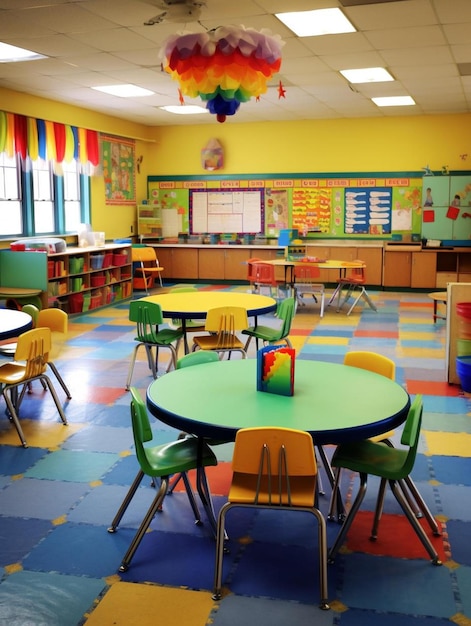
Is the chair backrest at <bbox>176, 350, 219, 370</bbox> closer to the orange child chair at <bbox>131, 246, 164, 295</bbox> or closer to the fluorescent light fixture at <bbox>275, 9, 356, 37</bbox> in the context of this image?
the fluorescent light fixture at <bbox>275, 9, 356, 37</bbox>

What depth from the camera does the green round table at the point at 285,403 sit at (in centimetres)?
303

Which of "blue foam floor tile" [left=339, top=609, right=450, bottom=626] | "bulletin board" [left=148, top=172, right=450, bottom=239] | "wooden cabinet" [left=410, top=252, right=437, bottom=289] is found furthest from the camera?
"bulletin board" [left=148, top=172, right=450, bottom=239]

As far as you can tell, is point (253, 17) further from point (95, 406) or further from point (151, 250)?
point (151, 250)

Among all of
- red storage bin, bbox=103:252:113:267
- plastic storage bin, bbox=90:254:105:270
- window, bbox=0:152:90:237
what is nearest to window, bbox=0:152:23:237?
window, bbox=0:152:90:237

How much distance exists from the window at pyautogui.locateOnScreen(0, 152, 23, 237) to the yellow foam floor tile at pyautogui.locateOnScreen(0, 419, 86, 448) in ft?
18.5

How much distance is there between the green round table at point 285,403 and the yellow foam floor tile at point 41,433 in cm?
157

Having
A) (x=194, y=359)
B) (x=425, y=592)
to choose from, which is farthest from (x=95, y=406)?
(x=425, y=592)

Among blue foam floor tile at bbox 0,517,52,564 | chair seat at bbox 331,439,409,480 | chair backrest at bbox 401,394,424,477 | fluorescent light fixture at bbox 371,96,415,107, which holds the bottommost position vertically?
blue foam floor tile at bbox 0,517,52,564

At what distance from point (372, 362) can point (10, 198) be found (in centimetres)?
774

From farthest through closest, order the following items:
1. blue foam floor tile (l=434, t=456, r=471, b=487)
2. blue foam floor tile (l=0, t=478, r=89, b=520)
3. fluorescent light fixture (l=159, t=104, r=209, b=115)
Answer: fluorescent light fixture (l=159, t=104, r=209, b=115) → blue foam floor tile (l=434, t=456, r=471, b=487) → blue foam floor tile (l=0, t=478, r=89, b=520)

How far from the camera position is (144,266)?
1387cm

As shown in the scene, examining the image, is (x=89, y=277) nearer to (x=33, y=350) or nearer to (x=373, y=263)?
(x=373, y=263)

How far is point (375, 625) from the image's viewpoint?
2779mm

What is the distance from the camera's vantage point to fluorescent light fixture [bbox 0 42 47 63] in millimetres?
7536
